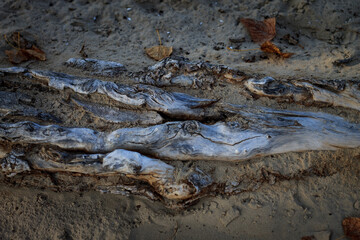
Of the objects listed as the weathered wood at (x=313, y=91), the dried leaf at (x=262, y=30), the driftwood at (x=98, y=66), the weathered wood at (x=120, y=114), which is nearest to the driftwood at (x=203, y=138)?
the weathered wood at (x=120, y=114)

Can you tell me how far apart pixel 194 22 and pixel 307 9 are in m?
1.53

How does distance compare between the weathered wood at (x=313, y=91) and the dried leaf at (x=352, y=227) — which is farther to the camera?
the weathered wood at (x=313, y=91)

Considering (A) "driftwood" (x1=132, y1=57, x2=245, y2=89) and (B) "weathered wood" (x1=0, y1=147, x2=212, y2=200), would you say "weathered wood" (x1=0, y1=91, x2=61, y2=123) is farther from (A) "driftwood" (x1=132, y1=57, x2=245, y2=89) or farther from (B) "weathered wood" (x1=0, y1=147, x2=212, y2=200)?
(A) "driftwood" (x1=132, y1=57, x2=245, y2=89)

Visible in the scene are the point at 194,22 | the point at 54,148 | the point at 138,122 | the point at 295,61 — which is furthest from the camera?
the point at 194,22

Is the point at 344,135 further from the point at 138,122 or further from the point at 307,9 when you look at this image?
the point at 307,9

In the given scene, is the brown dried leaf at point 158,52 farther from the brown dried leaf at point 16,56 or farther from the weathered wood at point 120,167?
the weathered wood at point 120,167

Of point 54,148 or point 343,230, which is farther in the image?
point 54,148

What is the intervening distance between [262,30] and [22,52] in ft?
9.45

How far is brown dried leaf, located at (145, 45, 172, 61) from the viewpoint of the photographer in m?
3.65

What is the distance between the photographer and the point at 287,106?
2.82m

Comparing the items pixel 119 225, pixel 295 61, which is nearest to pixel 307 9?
pixel 295 61

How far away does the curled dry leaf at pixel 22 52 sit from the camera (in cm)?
351

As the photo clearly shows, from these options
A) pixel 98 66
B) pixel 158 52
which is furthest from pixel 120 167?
pixel 158 52

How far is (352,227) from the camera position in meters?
2.28
